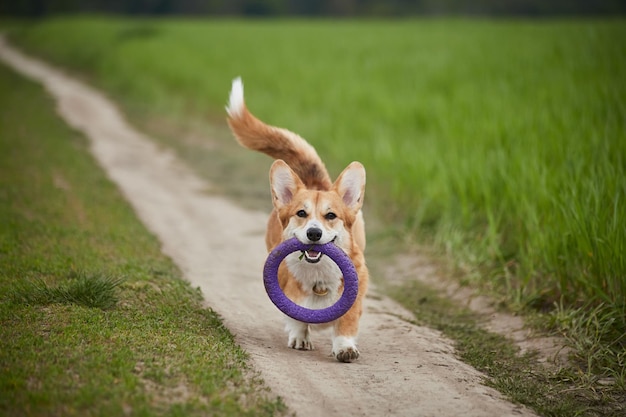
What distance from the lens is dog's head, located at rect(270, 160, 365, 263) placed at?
14.2 feet

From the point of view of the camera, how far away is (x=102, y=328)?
13.8 ft

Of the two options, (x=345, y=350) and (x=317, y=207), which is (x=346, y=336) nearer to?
(x=345, y=350)

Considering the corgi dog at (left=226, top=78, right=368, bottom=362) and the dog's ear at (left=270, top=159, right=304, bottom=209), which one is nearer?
the corgi dog at (left=226, top=78, right=368, bottom=362)

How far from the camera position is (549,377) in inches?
186

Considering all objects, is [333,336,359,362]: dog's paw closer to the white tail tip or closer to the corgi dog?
the corgi dog

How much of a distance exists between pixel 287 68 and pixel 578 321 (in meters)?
13.2

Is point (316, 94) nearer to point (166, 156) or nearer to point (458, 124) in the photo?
point (166, 156)

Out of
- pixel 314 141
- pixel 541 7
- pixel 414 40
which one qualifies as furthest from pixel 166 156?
pixel 541 7

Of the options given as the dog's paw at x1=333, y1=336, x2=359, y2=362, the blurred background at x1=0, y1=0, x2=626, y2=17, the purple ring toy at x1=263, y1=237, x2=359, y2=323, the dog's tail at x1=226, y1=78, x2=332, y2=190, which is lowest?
the dog's paw at x1=333, y1=336, x2=359, y2=362

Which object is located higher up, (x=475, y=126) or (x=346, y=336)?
(x=475, y=126)

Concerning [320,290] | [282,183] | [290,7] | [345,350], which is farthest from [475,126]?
[290,7]

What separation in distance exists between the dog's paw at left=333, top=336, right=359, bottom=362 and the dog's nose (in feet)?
2.28

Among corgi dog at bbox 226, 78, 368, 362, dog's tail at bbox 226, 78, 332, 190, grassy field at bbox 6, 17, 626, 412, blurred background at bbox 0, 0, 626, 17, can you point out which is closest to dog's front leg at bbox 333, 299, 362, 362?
corgi dog at bbox 226, 78, 368, 362

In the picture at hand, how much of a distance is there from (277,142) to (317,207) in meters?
1.20
